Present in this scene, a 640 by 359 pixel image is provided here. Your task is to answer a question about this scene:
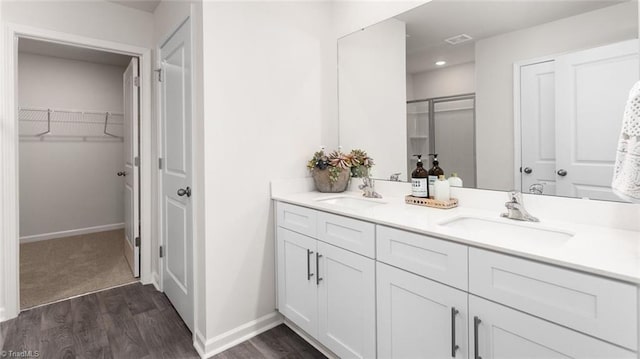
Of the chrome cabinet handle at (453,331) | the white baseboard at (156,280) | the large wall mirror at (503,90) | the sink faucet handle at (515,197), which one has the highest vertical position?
the large wall mirror at (503,90)

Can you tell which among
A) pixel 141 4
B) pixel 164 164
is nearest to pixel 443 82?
pixel 164 164

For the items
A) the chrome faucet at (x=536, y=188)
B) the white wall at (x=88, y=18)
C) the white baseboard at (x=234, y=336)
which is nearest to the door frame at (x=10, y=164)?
the white wall at (x=88, y=18)

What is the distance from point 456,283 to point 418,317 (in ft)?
0.78

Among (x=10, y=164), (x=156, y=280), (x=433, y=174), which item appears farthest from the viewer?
(x=156, y=280)

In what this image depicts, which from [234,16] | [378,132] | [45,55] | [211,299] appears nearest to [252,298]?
[211,299]

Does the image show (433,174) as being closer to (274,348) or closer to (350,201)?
(350,201)

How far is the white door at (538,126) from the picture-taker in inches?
56.4

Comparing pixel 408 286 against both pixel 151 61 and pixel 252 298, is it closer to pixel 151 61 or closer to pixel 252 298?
pixel 252 298

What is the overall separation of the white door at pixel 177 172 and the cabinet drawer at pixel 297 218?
1.84 ft

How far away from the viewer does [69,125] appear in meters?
4.24

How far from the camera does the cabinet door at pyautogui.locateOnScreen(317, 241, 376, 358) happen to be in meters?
1.47

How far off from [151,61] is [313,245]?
7.09ft

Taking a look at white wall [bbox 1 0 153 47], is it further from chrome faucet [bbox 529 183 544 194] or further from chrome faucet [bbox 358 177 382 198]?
chrome faucet [bbox 529 183 544 194]

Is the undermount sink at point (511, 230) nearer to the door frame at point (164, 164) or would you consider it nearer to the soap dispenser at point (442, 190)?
the soap dispenser at point (442, 190)
